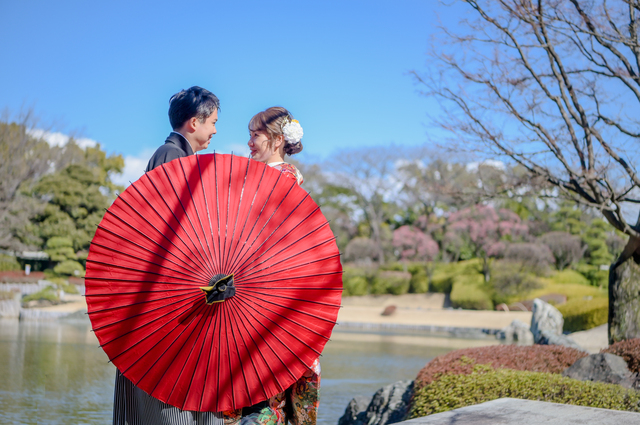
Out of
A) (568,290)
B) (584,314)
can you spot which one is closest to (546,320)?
(584,314)

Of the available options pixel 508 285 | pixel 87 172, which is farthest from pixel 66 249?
pixel 508 285

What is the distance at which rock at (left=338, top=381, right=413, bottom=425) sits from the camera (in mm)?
4543

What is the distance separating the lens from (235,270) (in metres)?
1.75

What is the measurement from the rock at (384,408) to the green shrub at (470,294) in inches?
708

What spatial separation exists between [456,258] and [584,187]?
2172 centimetres

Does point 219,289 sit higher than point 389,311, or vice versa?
point 219,289

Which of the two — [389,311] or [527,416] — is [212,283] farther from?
[389,311]

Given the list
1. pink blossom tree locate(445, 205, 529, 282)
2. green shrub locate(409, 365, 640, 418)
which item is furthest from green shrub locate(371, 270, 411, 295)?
green shrub locate(409, 365, 640, 418)

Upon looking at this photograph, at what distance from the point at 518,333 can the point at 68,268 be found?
56.8 ft

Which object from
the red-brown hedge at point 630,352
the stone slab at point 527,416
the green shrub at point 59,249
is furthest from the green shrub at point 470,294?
the stone slab at point 527,416

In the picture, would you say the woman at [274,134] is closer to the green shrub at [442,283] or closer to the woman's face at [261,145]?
the woman's face at [261,145]

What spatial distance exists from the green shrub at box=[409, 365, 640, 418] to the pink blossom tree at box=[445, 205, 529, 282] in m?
20.9

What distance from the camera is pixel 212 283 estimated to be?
171cm

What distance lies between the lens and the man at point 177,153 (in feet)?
5.89
